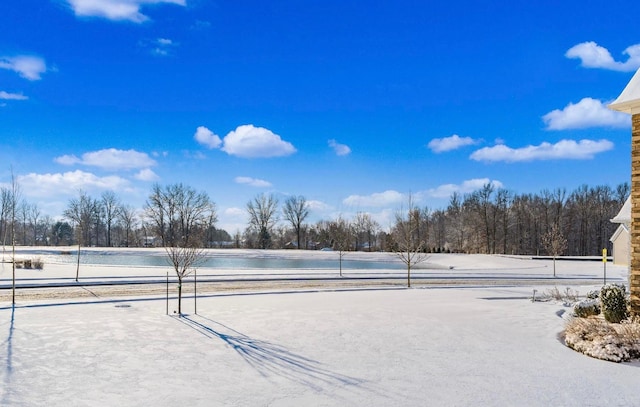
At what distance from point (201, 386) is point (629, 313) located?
11529 mm

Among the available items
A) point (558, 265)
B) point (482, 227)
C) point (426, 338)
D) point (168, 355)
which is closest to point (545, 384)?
point (426, 338)

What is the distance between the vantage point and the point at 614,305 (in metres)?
12.8

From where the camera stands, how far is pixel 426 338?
11078mm

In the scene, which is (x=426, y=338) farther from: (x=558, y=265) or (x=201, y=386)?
(x=558, y=265)

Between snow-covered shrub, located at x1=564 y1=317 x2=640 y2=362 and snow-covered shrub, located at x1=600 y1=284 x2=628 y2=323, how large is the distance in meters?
1.55

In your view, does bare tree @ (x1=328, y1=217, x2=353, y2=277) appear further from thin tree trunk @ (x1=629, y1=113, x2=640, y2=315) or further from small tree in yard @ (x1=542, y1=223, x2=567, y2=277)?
thin tree trunk @ (x1=629, y1=113, x2=640, y2=315)

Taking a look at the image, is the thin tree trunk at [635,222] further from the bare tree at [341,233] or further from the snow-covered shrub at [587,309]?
the bare tree at [341,233]

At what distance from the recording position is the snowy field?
23.0ft

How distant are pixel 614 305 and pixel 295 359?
9215 millimetres

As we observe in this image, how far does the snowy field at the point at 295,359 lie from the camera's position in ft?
23.0

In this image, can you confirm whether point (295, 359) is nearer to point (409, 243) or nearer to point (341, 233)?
point (409, 243)

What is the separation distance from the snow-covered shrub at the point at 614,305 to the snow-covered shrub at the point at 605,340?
1548 millimetres

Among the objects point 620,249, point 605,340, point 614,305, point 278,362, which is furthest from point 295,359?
point 620,249

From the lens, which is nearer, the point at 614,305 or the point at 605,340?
the point at 605,340
